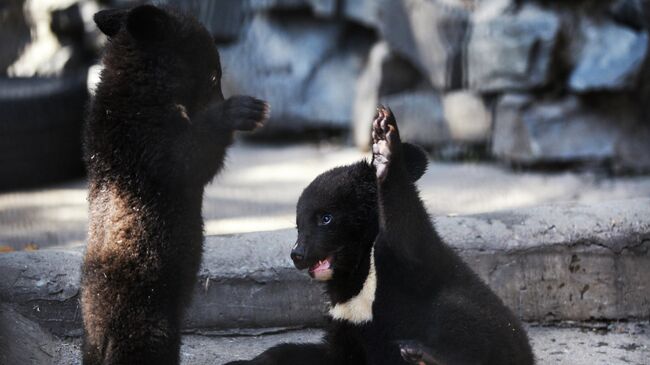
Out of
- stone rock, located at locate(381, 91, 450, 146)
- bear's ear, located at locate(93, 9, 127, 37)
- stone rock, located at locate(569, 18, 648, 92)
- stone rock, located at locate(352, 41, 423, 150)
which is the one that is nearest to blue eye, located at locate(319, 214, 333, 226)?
bear's ear, located at locate(93, 9, 127, 37)

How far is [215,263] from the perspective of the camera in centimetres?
447

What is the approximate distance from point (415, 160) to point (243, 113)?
0.66 meters

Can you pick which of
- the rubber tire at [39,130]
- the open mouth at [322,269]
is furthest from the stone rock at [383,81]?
the open mouth at [322,269]

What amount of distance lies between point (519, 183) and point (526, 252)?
3025 mm

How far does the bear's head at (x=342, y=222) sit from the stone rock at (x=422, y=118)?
4.84m

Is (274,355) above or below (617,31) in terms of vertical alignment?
below

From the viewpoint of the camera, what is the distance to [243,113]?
3.43 metres

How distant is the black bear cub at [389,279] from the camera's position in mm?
3254

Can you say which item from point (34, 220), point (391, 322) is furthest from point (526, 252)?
point (34, 220)

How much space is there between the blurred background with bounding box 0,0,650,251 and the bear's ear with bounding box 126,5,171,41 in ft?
9.41

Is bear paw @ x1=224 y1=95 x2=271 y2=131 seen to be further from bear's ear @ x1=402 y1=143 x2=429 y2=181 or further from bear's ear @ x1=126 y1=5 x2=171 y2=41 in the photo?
bear's ear @ x1=402 y1=143 x2=429 y2=181

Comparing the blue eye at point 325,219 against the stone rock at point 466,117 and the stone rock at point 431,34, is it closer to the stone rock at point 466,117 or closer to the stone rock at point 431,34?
the stone rock at point 466,117

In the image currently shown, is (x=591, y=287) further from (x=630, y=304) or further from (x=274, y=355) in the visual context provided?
(x=274, y=355)

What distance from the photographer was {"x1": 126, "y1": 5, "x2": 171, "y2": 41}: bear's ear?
3455mm
